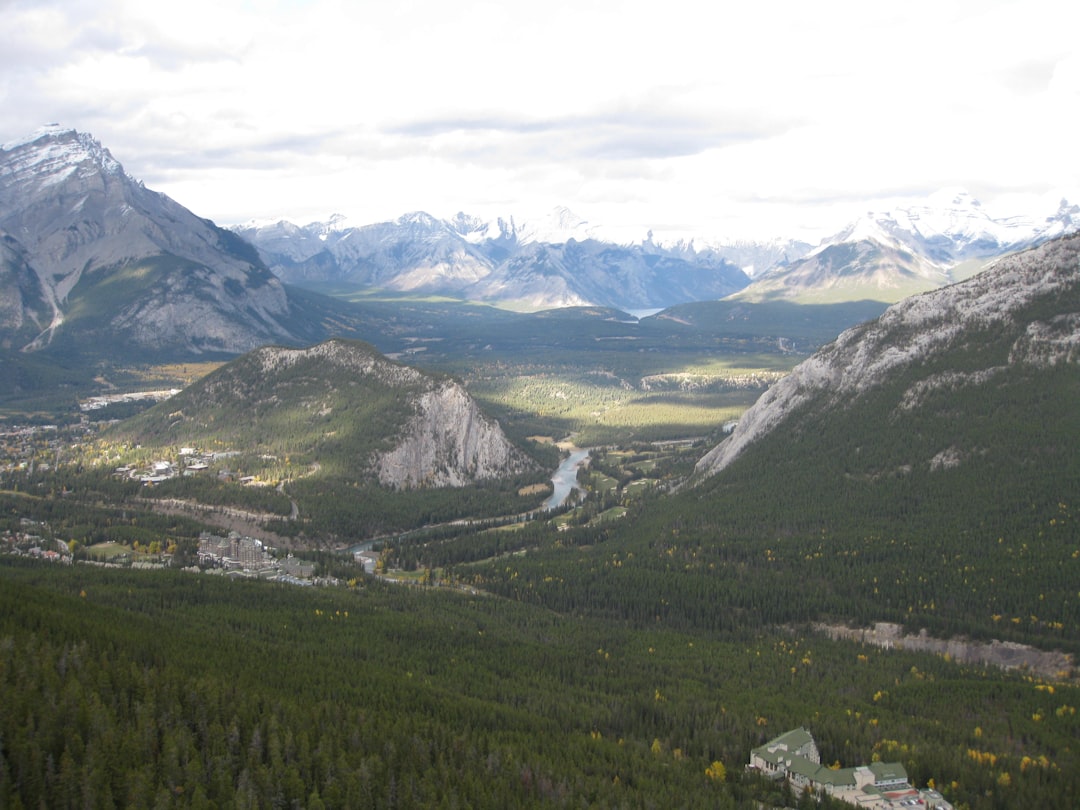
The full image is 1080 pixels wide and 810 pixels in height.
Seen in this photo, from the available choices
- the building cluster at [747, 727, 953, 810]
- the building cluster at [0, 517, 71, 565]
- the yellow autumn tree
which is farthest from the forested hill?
the building cluster at [0, 517, 71, 565]

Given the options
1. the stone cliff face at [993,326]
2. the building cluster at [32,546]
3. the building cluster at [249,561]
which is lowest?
the building cluster at [249,561]

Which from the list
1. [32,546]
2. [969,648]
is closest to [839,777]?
[969,648]

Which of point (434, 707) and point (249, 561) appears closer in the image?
point (434, 707)

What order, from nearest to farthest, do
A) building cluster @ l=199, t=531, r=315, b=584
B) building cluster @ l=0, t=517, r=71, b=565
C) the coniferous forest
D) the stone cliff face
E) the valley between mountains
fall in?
the coniferous forest < the valley between mountains < building cluster @ l=0, t=517, r=71, b=565 < building cluster @ l=199, t=531, r=315, b=584 < the stone cliff face

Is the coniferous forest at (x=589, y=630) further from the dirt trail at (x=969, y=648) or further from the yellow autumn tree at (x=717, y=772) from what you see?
the yellow autumn tree at (x=717, y=772)

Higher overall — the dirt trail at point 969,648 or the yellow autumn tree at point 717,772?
the yellow autumn tree at point 717,772

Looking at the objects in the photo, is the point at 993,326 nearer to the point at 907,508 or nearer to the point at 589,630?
the point at 907,508

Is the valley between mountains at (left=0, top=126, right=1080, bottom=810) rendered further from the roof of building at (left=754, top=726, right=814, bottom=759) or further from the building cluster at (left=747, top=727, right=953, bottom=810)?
the roof of building at (left=754, top=726, right=814, bottom=759)

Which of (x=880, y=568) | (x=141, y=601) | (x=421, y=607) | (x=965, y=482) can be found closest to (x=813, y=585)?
(x=880, y=568)

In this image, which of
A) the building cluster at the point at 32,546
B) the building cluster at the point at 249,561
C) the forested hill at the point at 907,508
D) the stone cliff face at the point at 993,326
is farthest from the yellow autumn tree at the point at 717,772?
the stone cliff face at the point at 993,326

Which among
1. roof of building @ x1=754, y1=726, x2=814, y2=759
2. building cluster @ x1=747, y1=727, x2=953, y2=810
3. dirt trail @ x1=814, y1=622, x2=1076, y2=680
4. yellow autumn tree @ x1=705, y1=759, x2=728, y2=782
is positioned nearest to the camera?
building cluster @ x1=747, y1=727, x2=953, y2=810
